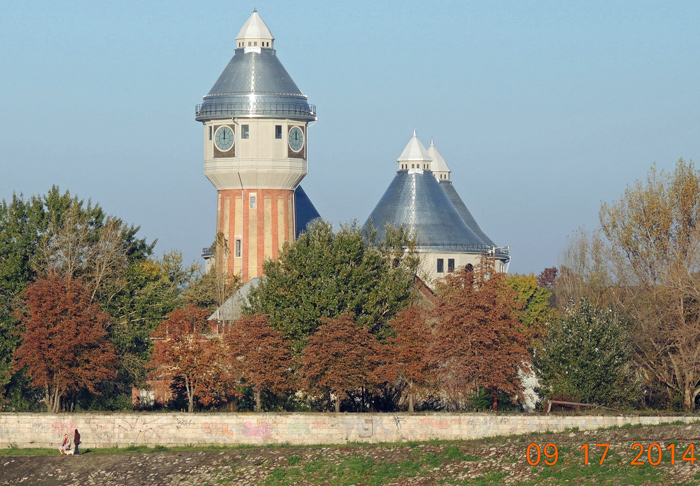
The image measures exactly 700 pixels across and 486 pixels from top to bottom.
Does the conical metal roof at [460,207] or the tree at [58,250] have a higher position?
the conical metal roof at [460,207]

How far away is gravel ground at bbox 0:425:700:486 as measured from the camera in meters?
50.5

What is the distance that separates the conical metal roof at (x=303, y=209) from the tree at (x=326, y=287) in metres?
51.9

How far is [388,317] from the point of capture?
67.0m

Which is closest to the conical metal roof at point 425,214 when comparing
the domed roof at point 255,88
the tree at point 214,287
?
the domed roof at point 255,88

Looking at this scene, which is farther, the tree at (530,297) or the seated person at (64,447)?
the tree at (530,297)

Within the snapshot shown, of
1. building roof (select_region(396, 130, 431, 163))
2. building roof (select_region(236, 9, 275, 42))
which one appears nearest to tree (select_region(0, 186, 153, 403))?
building roof (select_region(236, 9, 275, 42))

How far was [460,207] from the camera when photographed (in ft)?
458

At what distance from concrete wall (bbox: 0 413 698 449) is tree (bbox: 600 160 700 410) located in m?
10.1

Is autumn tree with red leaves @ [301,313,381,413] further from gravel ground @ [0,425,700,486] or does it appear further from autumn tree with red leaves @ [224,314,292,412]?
gravel ground @ [0,425,700,486]

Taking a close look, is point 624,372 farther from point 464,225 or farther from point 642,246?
point 464,225

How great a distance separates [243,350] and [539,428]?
1342 centimetres

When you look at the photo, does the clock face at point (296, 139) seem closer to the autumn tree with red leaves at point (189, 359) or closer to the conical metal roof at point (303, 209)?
the conical metal roof at point (303, 209)

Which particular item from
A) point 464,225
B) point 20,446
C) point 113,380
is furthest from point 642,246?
point 464,225
